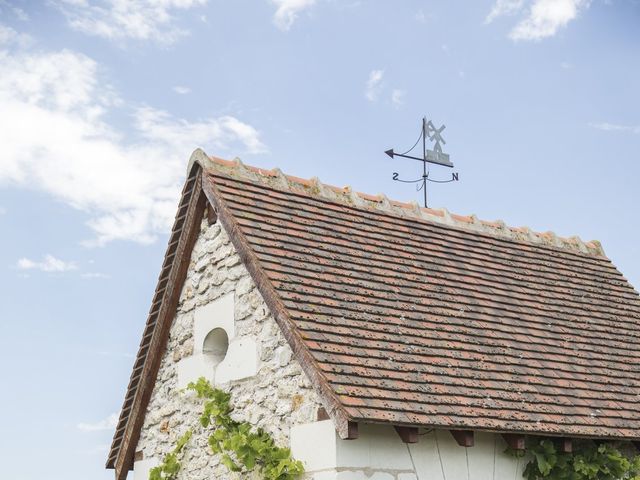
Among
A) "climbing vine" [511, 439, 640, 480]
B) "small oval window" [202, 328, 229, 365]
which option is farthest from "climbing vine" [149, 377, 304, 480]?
"climbing vine" [511, 439, 640, 480]

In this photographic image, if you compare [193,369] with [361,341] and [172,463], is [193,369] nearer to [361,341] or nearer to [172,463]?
[172,463]

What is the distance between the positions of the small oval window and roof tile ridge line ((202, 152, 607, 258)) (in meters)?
1.90

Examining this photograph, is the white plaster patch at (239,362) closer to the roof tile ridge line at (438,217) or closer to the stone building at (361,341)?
the stone building at (361,341)

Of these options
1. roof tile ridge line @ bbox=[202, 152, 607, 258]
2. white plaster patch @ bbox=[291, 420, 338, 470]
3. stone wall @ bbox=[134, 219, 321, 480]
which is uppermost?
roof tile ridge line @ bbox=[202, 152, 607, 258]

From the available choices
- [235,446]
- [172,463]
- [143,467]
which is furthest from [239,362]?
[143,467]

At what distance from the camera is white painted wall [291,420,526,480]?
308 inches

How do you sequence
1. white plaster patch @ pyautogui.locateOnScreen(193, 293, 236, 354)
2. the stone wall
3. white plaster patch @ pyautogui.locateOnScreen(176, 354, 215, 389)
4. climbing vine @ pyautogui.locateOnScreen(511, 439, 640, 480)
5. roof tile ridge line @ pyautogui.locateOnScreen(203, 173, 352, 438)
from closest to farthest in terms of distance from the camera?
roof tile ridge line @ pyautogui.locateOnScreen(203, 173, 352, 438), the stone wall, climbing vine @ pyautogui.locateOnScreen(511, 439, 640, 480), white plaster patch @ pyautogui.locateOnScreen(193, 293, 236, 354), white plaster patch @ pyautogui.locateOnScreen(176, 354, 215, 389)

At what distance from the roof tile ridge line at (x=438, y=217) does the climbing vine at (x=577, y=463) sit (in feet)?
12.7

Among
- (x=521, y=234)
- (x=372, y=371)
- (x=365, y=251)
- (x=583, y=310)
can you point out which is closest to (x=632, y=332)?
(x=583, y=310)

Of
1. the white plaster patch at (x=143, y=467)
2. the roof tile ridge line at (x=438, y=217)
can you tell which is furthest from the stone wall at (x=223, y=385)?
the roof tile ridge line at (x=438, y=217)

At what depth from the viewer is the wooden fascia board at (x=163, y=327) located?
412 inches

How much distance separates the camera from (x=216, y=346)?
1003 cm

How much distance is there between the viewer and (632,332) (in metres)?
12.2

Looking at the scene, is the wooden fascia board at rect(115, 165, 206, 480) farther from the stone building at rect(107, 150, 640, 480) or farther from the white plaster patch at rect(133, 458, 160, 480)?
the white plaster patch at rect(133, 458, 160, 480)
